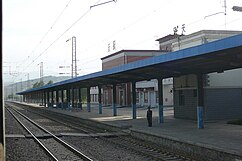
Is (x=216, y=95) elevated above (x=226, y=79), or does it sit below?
below

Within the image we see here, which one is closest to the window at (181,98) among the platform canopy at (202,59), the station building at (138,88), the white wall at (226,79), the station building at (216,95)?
the station building at (216,95)

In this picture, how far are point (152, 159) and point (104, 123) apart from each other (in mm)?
13191

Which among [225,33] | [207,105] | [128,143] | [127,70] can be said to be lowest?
[128,143]

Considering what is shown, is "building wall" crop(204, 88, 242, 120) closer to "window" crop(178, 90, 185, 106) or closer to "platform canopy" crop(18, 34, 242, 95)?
"window" crop(178, 90, 185, 106)

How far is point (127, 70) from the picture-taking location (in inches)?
849

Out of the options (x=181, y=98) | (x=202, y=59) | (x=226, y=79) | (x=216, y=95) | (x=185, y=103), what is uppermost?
(x=202, y=59)

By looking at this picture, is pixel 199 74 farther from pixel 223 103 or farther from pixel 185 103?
pixel 185 103

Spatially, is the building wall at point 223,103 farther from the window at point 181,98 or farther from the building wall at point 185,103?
the window at point 181,98

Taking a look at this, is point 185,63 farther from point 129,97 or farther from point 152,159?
point 129,97

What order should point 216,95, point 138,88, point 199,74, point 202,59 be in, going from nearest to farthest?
point 202,59
point 199,74
point 216,95
point 138,88

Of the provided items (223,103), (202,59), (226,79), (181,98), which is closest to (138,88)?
(181,98)

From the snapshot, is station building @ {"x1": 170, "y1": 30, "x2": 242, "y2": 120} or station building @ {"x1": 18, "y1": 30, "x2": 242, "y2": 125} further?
station building @ {"x1": 170, "y1": 30, "x2": 242, "y2": 120}

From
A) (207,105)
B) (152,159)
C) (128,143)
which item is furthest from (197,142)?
(207,105)

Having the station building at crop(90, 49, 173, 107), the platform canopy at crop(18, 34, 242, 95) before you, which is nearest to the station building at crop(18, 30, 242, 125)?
the platform canopy at crop(18, 34, 242, 95)
